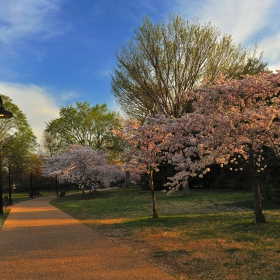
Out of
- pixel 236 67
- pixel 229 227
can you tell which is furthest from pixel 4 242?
pixel 236 67

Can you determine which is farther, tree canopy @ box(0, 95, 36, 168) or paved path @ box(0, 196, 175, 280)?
tree canopy @ box(0, 95, 36, 168)

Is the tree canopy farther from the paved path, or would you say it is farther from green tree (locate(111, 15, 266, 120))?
the paved path

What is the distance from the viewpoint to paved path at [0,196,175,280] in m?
4.81

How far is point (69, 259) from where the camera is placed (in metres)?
5.82

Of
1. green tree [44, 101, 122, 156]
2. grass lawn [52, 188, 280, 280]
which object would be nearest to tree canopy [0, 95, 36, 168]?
green tree [44, 101, 122, 156]

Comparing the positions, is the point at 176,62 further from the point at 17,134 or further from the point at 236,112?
the point at 17,134

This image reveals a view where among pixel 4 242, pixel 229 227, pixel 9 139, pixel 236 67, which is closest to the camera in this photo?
pixel 4 242

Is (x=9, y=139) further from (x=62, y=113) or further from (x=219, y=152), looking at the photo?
(x=219, y=152)

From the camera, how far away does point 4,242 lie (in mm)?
7969

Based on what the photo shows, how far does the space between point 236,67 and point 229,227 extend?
1598 centimetres

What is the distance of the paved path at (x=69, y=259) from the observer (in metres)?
4.81

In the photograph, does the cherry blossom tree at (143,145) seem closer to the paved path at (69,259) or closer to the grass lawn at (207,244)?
the grass lawn at (207,244)

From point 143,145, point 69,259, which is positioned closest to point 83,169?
point 143,145


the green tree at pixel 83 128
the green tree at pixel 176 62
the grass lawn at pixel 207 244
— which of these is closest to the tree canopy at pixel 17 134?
the green tree at pixel 83 128
